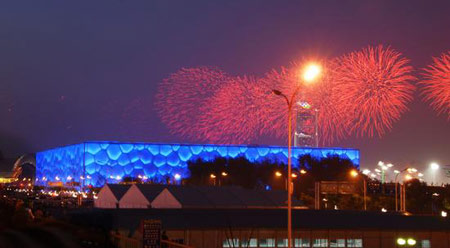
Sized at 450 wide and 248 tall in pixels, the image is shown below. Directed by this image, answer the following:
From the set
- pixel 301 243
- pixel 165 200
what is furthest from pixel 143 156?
pixel 301 243

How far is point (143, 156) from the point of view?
115 m

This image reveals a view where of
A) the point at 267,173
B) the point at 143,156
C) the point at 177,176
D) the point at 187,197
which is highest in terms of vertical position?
the point at 143,156

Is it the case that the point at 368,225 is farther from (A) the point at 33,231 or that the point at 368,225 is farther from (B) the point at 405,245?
(A) the point at 33,231

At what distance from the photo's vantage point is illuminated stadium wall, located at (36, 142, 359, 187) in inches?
4331

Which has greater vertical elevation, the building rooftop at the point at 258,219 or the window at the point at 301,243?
the building rooftop at the point at 258,219

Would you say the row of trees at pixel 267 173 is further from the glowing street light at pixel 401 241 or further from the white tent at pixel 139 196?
the glowing street light at pixel 401 241

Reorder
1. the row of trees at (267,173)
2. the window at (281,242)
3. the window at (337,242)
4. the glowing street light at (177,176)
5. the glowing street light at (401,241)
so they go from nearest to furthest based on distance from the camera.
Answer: the window at (281,242)
the window at (337,242)
the glowing street light at (401,241)
the row of trees at (267,173)
the glowing street light at (177,176)

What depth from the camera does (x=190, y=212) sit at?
3108 centimetres

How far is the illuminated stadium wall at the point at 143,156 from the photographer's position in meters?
110

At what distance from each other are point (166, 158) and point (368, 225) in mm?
84693

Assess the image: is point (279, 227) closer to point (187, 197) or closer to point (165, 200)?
point (187, 197)

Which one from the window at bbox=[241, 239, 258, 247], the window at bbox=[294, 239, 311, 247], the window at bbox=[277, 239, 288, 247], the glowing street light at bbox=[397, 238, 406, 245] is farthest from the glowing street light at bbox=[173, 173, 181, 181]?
the window at bbox=[241, 239, 258, 247]

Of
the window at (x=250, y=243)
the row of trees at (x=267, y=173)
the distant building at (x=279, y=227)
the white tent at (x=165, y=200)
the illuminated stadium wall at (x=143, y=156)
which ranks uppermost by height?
the illuminated stadium wall at (x=143, y=156)

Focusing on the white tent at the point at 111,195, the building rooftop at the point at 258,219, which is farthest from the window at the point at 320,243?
the white tent at the point at 111,195
